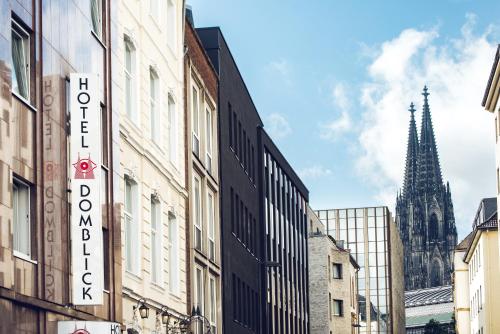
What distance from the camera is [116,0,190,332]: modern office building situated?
30.1m

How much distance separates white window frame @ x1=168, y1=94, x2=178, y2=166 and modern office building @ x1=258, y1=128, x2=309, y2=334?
20463 mm

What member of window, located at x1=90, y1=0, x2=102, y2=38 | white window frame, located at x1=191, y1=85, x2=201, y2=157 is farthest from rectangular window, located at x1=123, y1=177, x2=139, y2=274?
white window frame, located at x1=191, y1=85, x2=201, y2=157

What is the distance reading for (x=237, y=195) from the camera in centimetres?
5206

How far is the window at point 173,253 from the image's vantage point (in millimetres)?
36125

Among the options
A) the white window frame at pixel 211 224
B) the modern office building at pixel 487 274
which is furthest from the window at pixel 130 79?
the modern office building at pixel 487 274

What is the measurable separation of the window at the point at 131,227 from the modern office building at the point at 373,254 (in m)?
125

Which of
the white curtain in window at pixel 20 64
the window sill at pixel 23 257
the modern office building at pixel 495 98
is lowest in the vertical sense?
the window sill at pixel 23 257

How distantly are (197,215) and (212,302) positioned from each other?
4.17 m

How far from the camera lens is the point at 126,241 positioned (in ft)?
99.4

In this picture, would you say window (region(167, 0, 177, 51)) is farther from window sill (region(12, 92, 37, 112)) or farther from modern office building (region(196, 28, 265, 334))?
window sill (region(12, 92, 37, 112))

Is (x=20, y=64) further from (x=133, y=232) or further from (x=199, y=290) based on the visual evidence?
(x=199, y=290)

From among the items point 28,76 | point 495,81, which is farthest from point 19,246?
point 495,81

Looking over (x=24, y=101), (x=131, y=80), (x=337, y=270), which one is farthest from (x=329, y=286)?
(x=24, y=101)

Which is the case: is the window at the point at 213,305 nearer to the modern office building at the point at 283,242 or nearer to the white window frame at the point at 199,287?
the white window frame at the point at 199,287
